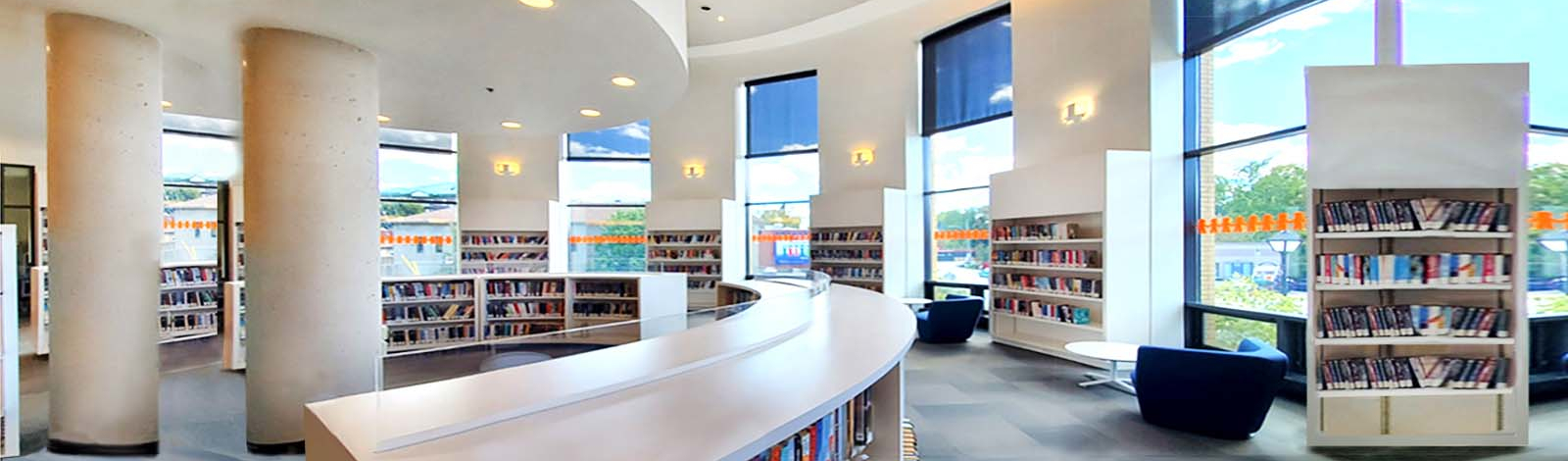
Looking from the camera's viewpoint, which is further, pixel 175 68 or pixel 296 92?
pixel 175 68

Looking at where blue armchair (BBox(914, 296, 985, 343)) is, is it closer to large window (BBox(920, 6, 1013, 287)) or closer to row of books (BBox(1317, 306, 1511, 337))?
large window (BBox(920, 6, 1013, 287))

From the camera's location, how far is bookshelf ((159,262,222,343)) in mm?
8266

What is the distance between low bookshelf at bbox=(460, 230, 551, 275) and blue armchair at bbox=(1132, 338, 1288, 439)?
379 inches

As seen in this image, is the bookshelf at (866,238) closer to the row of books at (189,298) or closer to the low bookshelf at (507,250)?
the low bookshelf at (507,250)

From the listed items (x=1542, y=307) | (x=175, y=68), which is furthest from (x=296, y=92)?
(x=1542, y=307)

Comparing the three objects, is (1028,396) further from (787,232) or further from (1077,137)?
(787,232)

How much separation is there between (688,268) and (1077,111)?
21.3 feet

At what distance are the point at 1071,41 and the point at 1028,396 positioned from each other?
4.07 m

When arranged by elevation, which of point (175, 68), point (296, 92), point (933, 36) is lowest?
point (296, 92)

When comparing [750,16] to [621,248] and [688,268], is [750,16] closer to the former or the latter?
[688,268]

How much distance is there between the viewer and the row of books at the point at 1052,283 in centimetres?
645

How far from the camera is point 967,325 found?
25.1 feet

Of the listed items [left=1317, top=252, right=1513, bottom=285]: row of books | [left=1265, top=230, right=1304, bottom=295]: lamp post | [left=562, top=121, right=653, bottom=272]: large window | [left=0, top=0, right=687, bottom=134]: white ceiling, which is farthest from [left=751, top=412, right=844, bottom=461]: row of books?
[left=562, top=121, right=653, bottom=272]: large window

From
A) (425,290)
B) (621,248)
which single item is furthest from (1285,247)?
(621,248)
